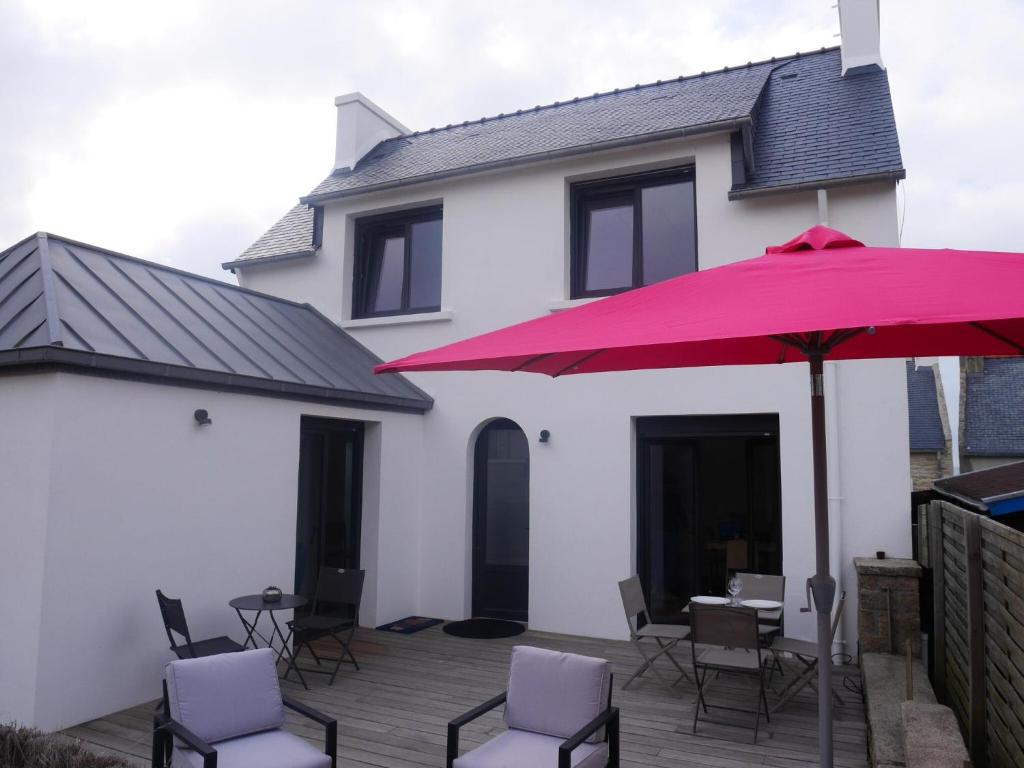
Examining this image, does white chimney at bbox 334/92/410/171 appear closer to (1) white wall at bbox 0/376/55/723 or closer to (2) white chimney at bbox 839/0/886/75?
(2) white chimney at bbox 839/0/886/75

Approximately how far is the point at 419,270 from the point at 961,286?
28.5 ft

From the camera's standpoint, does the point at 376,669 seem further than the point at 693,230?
No

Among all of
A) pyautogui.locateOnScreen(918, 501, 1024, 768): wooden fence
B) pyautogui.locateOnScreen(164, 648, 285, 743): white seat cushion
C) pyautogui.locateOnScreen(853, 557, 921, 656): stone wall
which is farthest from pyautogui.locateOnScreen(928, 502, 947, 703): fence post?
pyautogui.locateOnScreen(164, 648, 285, 743): white seat cushion

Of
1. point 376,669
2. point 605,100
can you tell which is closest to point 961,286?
point 376,669

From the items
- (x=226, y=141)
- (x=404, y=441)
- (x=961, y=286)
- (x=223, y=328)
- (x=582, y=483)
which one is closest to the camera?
(x=961, y=286)

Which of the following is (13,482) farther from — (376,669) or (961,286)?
(961,286)

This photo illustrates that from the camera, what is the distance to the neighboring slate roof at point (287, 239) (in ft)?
36.4

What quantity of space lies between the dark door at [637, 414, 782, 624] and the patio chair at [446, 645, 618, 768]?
4616mm

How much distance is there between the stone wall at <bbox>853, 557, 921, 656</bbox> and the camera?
652cm

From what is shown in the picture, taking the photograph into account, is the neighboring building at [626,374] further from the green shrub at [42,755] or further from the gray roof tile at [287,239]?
the green shrub at [42,755]

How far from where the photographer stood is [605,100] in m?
11.6

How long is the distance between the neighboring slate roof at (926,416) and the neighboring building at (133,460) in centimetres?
3073

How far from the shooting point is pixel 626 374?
8617 mm

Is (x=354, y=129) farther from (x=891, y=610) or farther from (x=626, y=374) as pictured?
(x=891, y=610)
